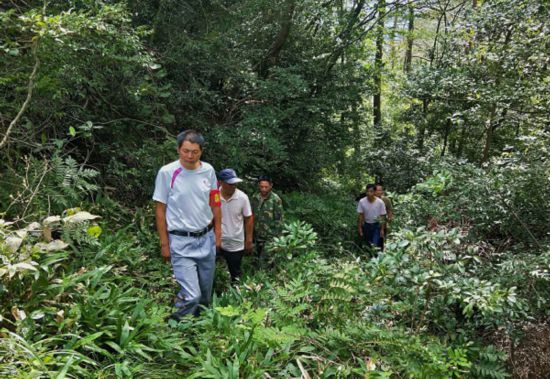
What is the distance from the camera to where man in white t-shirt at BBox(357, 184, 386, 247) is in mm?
7965

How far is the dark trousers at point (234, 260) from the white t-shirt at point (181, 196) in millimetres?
1145

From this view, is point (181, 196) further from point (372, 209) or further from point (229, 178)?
point (372, 209)

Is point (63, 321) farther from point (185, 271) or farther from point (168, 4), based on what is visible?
point (168, 4)

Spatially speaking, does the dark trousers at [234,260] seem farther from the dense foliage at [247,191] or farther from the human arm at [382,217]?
the human arm at [382,217]

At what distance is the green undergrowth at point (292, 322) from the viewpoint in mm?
2957

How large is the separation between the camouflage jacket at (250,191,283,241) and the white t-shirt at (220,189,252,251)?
26.4 inches

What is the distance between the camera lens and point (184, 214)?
4.15m

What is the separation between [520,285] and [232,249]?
3.05m

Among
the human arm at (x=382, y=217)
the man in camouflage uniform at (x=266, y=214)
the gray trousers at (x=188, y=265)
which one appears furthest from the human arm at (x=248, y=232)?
the human arm at (x=382, y=217)

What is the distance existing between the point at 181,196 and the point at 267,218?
1.97 metres

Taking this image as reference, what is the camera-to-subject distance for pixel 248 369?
294 centimetres

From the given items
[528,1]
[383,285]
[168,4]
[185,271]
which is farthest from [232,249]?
[528,1]

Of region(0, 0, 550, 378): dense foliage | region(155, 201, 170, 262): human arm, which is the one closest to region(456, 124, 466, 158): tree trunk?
region(0, 0, 550, 378): dense foliage

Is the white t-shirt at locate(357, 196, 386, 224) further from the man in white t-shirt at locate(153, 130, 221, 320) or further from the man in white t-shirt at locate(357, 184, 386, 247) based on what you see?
Answer: the man in white t-shirt at locate(153, 130, 221, 320)
